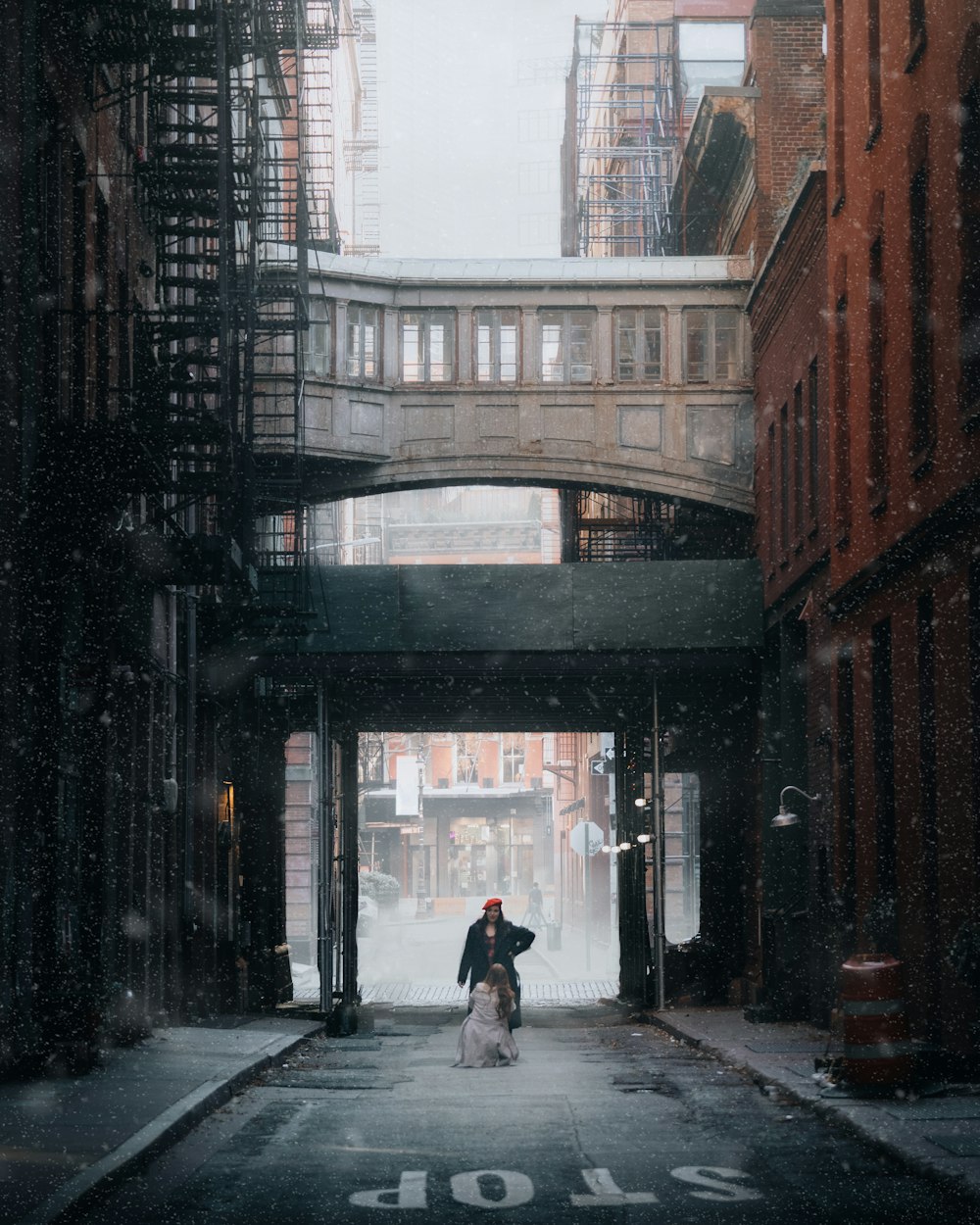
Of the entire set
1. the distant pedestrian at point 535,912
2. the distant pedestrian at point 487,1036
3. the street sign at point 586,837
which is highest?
the street sign at point 586,837

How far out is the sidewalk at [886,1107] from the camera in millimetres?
9703

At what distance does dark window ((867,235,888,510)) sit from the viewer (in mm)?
19016

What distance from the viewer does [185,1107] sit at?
471 inches

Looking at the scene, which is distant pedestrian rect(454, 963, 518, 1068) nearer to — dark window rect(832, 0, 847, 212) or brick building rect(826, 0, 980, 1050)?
brick building rect(826, 0, 980, 1050)

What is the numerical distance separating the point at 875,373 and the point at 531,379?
10.6 m

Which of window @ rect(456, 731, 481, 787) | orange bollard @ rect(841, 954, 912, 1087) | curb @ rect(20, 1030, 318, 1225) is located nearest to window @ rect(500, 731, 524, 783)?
window @ rect(456, 731, 481, 787)

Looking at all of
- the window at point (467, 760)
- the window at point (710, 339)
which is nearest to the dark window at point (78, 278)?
the window at point (710, 339)

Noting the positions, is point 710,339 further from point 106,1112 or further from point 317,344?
point 106,1112

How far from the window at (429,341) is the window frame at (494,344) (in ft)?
1.33

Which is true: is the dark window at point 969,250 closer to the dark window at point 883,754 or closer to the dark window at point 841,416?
the dark window at point 883,754

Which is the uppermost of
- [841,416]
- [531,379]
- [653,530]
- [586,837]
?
[531,379]

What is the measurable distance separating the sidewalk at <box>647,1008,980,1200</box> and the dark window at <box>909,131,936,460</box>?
6.02 meters

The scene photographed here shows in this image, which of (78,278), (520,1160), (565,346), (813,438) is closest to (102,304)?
(78,278)

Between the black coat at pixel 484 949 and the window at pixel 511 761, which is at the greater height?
the window at pixel 511 761
